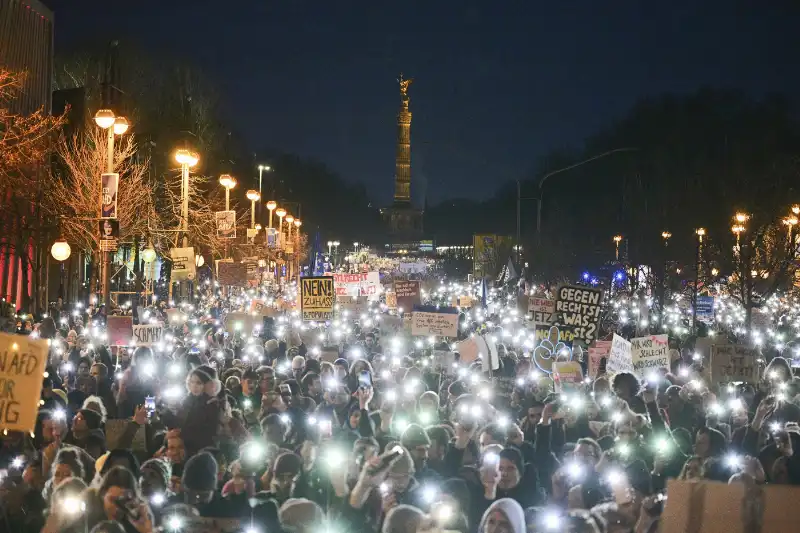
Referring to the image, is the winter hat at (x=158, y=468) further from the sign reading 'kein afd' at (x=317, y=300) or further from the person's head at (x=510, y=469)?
the sign reading 'kein afd' at (x=317, y=300)

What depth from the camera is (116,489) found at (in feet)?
21.2

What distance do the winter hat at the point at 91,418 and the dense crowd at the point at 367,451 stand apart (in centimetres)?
4

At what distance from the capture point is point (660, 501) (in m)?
6.85

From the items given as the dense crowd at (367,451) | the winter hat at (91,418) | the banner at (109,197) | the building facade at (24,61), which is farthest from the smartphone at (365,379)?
the building facade at (24,61)

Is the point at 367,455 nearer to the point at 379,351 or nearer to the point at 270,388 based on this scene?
the point at 270,388

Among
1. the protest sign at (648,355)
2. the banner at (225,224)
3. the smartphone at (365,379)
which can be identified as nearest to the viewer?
the smartphone at (365,379)

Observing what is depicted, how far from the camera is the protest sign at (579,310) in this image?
51.2 ft

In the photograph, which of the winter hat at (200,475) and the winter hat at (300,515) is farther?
the winter hat at (200,475)

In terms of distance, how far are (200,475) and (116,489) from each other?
2.26 feet

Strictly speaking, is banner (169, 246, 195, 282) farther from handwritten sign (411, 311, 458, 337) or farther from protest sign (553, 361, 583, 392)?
protest sign (553, 361, 583, 392)

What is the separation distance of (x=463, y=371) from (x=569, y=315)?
1.91m

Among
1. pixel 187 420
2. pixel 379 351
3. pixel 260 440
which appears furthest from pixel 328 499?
pixel 379 351

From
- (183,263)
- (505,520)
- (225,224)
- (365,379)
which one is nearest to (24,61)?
(225,224)

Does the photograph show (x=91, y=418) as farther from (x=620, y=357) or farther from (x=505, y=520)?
(x=620, y=357)
